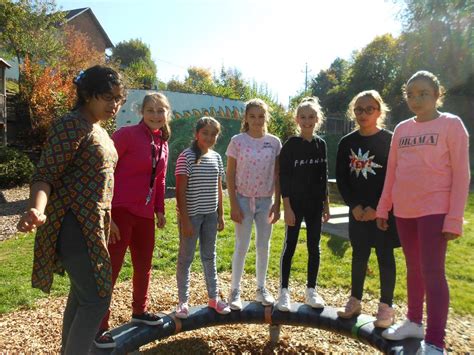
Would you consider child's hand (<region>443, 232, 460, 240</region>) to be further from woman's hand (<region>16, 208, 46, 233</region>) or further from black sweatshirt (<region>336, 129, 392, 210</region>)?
woman's hand (<region>16, 208, 46, 233</region>)

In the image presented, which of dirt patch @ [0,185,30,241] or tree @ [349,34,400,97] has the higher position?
tree @ [349,34,400,97]

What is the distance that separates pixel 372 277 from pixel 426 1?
21.7m

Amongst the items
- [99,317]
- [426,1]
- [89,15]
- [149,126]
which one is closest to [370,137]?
[149,126]

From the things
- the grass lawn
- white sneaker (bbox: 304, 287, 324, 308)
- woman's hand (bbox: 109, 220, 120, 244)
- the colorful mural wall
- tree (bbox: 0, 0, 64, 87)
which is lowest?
the grass lawn

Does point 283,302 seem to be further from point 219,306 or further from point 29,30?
point 29,30

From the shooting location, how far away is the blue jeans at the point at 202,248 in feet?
10.5

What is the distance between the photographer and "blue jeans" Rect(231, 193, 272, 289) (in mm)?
3381

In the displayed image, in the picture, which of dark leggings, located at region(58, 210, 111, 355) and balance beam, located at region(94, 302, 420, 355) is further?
balance beam, located at region(94, 302, 420, 355)

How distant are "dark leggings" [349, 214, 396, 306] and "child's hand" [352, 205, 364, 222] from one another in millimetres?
51

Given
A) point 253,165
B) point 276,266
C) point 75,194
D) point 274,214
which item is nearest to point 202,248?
point 274,214

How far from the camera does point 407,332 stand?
2846 mm

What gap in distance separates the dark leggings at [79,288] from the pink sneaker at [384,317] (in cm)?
205

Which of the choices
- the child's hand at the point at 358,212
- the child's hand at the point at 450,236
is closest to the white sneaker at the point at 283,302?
the child's hand at the point at 358,212

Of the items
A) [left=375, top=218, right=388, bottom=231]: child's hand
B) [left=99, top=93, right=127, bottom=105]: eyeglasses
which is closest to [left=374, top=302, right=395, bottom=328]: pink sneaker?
[left=375, top=218, right=388, bottom=231]: child's hand
